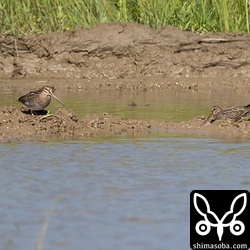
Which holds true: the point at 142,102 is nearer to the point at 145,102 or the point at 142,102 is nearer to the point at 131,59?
the point at 145,102

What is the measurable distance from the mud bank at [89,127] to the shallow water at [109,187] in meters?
0.45

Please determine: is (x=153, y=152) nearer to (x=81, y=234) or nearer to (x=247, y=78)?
(x=81, y=234)

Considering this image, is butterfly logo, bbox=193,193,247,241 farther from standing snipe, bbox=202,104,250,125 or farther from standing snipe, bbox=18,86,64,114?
standing snipe, bbox=18,86,64,114

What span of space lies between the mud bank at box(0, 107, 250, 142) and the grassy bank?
5.11 m

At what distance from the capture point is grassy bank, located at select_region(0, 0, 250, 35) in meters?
16.7

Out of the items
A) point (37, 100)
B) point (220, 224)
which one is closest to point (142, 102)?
point (37, 100)

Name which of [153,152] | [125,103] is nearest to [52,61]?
[125,103]

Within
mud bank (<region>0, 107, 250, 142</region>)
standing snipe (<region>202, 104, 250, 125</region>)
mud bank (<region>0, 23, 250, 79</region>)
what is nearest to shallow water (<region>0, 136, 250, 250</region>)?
mud bank (<region>0, 107, 250, 142</region>)

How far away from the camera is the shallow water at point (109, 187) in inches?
278

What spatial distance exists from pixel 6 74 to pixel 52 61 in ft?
2.84

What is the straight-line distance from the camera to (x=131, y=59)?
56.0 ft

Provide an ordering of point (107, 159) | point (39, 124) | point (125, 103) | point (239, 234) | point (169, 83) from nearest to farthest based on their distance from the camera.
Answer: point (239, 234) → point (107, 159) → point (39, 124) → point (125, 103) → point (169, 83)

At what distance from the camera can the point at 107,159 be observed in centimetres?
984

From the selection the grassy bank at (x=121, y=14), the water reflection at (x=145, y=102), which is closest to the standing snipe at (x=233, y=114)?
the water reflection at (x=145, y=102)
